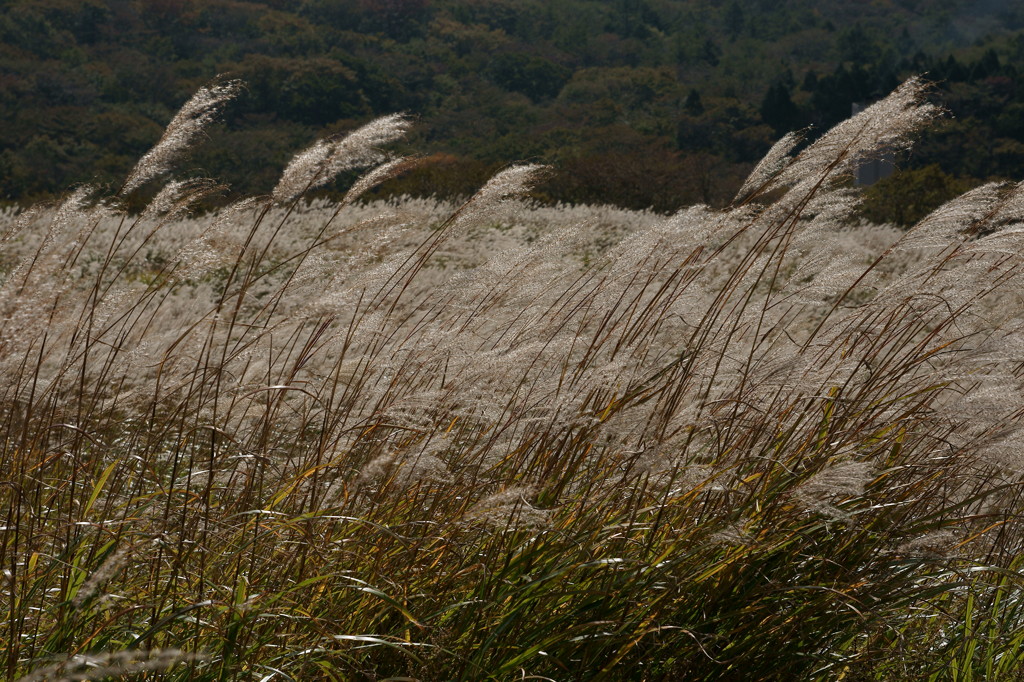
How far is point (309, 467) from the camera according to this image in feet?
8.93

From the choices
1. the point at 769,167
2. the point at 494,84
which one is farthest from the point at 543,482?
the point at 494,84

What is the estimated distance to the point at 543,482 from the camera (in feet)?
8.38

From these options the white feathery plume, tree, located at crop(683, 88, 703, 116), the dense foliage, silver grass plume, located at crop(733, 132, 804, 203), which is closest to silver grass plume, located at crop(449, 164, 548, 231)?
the white feathery plume

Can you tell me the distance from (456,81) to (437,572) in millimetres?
51819

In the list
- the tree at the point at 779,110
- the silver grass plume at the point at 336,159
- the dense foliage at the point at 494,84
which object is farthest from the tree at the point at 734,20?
the silver grass plume at the point at 336,159

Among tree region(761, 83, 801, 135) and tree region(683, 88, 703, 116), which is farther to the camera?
tree region(683, 88, 703, 116)

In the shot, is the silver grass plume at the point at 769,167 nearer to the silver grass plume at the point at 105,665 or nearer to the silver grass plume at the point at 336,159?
the silver grass plume at the point at 336,159

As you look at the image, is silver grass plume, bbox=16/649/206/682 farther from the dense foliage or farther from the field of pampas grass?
the dense foliage

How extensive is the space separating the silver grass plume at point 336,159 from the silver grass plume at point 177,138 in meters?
0.35

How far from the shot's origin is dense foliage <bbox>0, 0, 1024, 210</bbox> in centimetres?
2928

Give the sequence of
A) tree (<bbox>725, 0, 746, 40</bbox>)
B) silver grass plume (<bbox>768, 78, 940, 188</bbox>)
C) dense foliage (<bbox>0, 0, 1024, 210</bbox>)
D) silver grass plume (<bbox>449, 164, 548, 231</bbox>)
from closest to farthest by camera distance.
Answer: silver grass plume (<bbox>768, 78, 940, 188</bbox>) < silver grass plume (<bbox>449, 164, 548, 231</bbox>) < dense foliage (<bbox>0, 0, 1024, 210</bbox>) < tree (<bbox>725, 0, 746, 40</bbox>)

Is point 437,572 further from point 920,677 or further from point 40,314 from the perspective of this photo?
point 40,314

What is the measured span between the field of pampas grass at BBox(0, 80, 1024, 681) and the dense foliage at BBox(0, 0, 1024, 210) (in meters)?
15.5

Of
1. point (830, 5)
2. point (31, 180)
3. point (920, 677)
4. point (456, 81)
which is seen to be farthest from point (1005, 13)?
point (920, 677)
